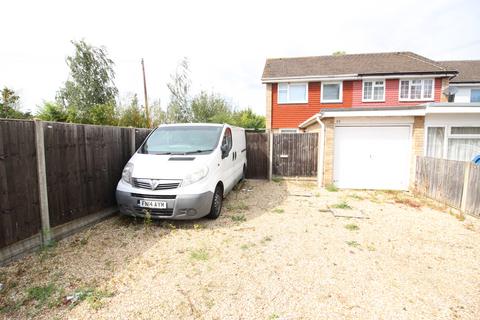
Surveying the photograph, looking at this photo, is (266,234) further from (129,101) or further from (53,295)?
(129,101)

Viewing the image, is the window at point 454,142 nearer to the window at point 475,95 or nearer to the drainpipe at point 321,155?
the drainpipe at point 321,155

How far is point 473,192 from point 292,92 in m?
11.4

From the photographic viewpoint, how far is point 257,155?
9914mm

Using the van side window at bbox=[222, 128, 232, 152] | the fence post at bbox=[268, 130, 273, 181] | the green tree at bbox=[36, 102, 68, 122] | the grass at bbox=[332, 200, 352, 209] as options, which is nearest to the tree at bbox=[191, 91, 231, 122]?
the green tree at bbox=[36, 102, 68, 122]

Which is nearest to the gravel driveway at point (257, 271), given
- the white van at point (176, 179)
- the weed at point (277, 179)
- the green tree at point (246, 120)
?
the white van at point (176, 179)

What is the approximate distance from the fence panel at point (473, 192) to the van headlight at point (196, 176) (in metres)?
5.93

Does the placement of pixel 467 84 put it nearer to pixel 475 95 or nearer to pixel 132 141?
pixel 475 95

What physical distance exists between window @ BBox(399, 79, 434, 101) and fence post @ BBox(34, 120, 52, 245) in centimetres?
1724

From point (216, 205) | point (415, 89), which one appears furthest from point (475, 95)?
point (216, 205)

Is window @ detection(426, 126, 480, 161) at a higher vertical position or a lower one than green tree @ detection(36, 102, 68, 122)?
lower

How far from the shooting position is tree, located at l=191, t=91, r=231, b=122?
23.0 meters

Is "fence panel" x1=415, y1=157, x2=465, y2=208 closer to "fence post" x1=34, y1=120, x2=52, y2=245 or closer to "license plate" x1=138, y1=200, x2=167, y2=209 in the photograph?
"license plate" x1=138, y1=200, x2=167, y2=209

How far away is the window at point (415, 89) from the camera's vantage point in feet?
47.9

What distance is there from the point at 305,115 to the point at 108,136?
487 inches
